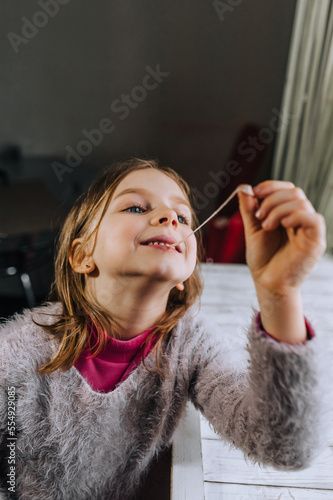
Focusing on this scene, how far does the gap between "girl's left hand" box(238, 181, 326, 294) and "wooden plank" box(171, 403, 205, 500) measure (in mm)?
267

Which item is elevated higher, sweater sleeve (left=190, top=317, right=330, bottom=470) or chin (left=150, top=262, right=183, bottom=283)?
chin (left=150, top=262, right=183, bottom=283)

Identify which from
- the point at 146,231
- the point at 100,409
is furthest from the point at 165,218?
the point at 100,409

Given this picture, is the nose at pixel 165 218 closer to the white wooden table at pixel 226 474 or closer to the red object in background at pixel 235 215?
the white wooden table at pixel 226 474

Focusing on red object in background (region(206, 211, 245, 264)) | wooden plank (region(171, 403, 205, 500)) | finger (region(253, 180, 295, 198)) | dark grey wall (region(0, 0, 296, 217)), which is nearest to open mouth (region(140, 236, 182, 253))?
finger (region(253, 180, 295, 198))

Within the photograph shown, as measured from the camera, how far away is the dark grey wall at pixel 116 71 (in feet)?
2.85

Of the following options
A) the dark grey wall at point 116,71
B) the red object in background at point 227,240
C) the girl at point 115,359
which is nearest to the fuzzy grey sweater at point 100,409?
the girl at point 115,359

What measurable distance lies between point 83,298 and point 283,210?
0.29 meters

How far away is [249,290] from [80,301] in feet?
2.05

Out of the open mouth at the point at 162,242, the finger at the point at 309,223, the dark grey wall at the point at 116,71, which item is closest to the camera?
the finger at the point at 309,223

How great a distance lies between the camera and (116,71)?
3.10 feet

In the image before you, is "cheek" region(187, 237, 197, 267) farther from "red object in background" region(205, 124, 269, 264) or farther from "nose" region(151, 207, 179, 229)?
"red object in background" region(205, 124, 269, 264)

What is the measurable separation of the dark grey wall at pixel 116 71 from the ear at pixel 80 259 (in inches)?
17.1

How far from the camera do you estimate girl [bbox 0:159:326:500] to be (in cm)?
38

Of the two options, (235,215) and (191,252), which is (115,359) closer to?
(191,252)
